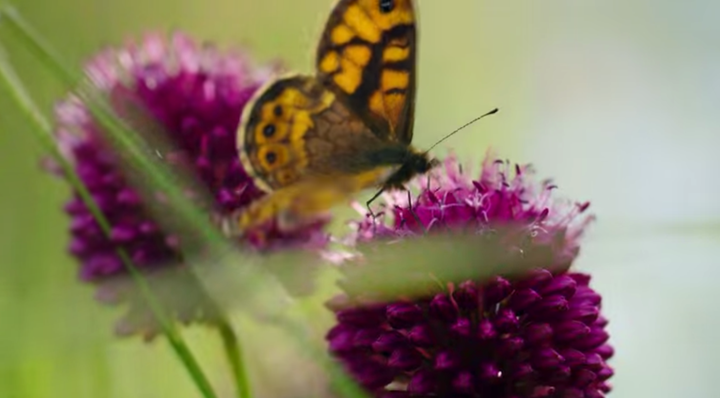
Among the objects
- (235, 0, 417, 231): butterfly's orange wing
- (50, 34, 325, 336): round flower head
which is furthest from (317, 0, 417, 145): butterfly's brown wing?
(50, 34, 325, 336): round flower head

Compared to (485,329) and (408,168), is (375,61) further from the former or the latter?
(485,329)

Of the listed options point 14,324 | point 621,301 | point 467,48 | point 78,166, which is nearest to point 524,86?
point 467,48

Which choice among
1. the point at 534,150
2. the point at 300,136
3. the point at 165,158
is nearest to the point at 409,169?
the point at 300,136

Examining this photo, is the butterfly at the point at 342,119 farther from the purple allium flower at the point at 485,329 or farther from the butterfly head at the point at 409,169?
the purple allium flower at the point at 485,329

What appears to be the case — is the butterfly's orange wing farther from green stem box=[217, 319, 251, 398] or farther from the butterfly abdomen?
green stem box=[217, 319, 251, 398]

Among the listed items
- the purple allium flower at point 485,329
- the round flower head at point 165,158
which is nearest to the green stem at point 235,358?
the round flower head at point 165,158
